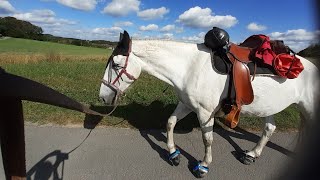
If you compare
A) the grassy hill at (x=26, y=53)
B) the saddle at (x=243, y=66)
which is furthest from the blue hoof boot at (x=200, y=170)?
the grassy hill at (x=26, y=53)

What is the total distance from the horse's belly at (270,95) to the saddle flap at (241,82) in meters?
0.18

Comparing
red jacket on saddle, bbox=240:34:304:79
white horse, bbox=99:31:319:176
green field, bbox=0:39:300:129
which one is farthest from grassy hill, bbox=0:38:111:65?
red jacket on saddle, bbox=240:34:304:79

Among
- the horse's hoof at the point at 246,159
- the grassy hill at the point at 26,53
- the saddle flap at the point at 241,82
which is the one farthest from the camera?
the grassy hill at the point at 26,53

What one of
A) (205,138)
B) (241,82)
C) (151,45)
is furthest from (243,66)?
(151,45)

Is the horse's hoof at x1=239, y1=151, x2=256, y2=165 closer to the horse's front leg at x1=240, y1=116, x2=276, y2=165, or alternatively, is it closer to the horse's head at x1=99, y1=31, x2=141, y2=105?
the horse's front leg at x1=240, y1=116, x2=276, y2=165

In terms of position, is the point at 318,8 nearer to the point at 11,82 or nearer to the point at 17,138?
the point at 11,82

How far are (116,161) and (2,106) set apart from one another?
2776mm

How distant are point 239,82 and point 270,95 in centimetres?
48

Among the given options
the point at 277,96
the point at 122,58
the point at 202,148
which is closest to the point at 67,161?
the point at 122,58

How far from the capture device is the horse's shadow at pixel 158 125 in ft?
14.8

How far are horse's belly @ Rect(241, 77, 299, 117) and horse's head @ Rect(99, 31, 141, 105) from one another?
1.38 metres

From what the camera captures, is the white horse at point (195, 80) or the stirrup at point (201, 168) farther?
the stirrup at point (201, 168)

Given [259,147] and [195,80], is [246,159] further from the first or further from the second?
[195,80]

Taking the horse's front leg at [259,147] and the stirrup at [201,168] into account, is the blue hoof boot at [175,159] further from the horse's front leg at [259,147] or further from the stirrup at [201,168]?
the horse's front leg at [259,147]
